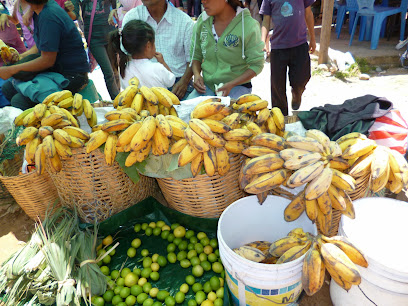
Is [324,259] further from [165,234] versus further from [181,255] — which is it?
[165,234]

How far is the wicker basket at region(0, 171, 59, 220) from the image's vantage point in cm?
243

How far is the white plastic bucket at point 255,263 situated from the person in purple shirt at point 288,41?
2.87 meters

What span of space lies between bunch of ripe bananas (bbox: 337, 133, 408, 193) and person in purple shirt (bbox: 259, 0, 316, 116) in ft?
8.52

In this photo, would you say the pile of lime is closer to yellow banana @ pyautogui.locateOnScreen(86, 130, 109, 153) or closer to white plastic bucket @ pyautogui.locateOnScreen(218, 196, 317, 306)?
white plastic bucket @ pyautogui.locateOnScreen(218, 196, 317, 306)

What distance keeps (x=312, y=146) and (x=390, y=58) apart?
21.1 ft

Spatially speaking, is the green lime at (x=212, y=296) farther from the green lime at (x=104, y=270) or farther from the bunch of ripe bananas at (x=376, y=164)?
the bunch of ripe bananas at (x=376, y=164)

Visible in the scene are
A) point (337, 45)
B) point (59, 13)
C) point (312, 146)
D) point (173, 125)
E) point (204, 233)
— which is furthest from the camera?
point (337, 45)

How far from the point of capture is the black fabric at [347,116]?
2031mm

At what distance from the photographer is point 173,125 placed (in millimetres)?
1811

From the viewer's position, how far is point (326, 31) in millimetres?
6188

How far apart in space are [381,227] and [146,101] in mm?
1756

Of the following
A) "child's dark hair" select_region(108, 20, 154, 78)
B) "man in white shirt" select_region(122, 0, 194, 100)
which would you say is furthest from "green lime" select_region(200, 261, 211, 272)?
"child's dark hair" select_region(108, 20, 154, 78)

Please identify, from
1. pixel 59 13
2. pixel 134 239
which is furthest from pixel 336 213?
pixel 59 13

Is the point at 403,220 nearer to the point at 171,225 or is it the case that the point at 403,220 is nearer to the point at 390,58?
the point at 171,225
